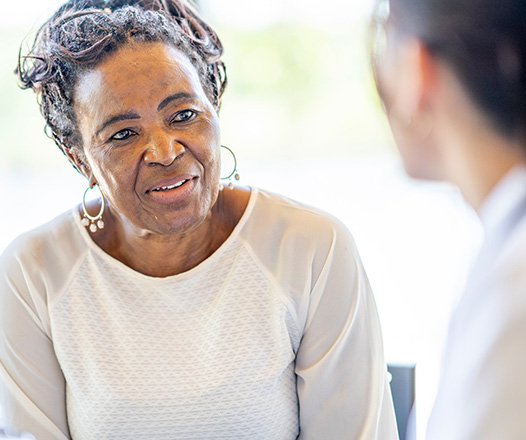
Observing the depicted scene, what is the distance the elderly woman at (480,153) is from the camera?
61 centimetres

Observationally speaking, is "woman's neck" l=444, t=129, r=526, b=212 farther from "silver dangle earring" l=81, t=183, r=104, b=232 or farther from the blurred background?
the blurred background

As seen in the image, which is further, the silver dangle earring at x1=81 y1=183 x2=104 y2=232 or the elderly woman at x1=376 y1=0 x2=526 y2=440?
the silver dangle earring at x1=81 y1=183 x2=104 y2=232

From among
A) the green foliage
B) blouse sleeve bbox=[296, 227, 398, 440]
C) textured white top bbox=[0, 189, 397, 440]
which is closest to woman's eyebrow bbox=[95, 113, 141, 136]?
textured white top bbox=[0, 189, 397, 440]

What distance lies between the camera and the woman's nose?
52.1 inches

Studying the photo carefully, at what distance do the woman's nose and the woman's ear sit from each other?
0.23m

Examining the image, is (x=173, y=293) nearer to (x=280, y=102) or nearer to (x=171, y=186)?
(x=171, y=186)

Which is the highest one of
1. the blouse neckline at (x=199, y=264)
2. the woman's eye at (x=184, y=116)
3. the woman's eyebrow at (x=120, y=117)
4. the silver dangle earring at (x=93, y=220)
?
the woman's eyebrow at (x=120, y=117)

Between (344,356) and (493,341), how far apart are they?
87 cm

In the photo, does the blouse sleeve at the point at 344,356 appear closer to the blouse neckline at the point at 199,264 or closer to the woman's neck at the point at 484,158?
the blouse neckline at the point at 199,264

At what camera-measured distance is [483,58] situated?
668mm

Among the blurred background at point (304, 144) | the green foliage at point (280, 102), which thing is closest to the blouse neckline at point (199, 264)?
the blurred background at point (304, 144)

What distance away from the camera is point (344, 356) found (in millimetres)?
1458

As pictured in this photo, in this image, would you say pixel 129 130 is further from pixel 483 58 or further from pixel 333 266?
pixel 483 58

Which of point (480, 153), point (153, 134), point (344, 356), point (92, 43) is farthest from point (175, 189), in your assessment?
point (480, 153)
